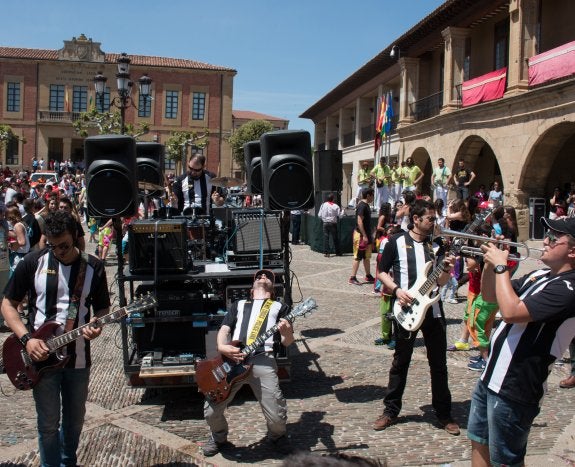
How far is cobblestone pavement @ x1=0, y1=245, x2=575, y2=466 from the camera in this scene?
4.73 meters

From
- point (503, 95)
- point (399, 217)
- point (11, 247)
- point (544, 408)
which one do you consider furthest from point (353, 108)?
point (544, 408)

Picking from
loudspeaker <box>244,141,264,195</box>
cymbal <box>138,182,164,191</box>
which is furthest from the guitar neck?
cymbal <box>138,182,164,191</box>

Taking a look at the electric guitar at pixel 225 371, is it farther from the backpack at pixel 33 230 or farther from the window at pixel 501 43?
the window at pixel 501 43

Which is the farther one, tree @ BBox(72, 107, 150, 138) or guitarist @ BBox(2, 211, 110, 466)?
tree @ BBox(72, 107, 150, 138)

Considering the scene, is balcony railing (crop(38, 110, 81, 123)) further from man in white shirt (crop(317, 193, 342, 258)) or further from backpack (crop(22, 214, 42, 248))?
backpack (crop(22, 214, 42, 248))

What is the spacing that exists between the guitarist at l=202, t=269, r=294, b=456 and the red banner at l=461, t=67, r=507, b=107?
16.5 metres

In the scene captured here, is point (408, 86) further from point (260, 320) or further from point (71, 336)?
point (71, 336)

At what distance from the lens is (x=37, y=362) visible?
3.92 metres

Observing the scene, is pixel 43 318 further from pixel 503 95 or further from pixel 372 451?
pixel 503 95

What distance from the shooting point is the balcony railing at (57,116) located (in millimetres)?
61000

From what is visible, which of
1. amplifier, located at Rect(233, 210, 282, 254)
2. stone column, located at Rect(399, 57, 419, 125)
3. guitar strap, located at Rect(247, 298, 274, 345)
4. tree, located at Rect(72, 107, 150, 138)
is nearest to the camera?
guitar strap, located at Rect(247, 298, 274, 345)

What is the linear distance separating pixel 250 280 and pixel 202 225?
1.39 m

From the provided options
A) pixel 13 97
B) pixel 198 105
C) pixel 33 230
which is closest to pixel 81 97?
pixel 13 97

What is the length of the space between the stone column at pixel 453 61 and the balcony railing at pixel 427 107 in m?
1.53
